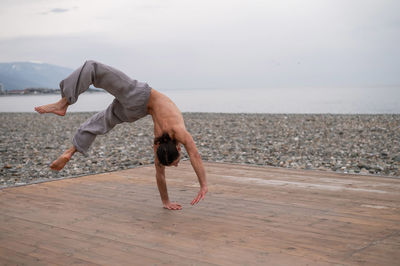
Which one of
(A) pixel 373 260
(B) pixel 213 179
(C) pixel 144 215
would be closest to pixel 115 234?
(C) pixel 144 215

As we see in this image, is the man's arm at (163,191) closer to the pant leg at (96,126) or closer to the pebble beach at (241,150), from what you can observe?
the pant leg at (96,126)

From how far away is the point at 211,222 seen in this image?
389 centimetres

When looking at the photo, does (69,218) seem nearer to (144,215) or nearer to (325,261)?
(144,215)

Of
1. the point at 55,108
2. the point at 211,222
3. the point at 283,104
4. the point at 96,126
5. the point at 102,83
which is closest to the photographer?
the point at 211,222

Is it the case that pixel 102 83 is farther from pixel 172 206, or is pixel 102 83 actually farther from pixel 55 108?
pixel 172 206

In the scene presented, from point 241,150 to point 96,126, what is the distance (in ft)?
21.6

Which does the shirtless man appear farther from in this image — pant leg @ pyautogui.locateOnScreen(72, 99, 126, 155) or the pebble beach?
the pebble beach

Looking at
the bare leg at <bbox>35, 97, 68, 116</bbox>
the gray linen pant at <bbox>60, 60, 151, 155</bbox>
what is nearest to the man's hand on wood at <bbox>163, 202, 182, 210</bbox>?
the gray linen pant at <bbox>60, 60, 151, 155</bbox>

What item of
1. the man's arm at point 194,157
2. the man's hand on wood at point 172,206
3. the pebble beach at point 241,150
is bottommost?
the pebble beach at point 241,150

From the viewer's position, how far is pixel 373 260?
2898 mm

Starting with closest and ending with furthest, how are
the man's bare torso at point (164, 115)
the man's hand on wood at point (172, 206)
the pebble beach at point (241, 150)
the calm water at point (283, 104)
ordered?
the man's bare torso at point (164, 115)
the man's hand on wood at point (172, 206)
the pebble beach at point (241, 150)
the calm water at point (283, 104)

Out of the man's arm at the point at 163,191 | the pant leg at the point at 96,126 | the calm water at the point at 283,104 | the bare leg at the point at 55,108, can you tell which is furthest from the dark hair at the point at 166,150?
the calm water at the point at 283,104

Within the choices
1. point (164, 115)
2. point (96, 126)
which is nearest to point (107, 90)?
point (96, 126)

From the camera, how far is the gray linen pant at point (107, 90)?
4082mm
